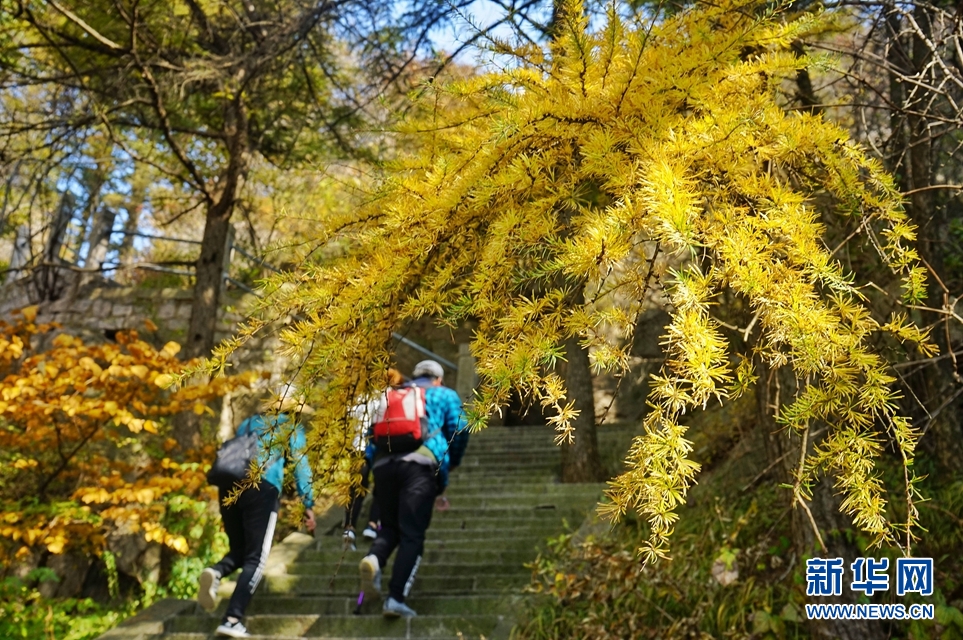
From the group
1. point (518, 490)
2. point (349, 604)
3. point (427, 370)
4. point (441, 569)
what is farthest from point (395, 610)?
point (518, 490)

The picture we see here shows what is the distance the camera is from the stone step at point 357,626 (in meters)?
4.03

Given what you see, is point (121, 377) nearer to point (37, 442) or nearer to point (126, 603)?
point (37, 442)

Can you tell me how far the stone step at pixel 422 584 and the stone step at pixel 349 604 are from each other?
5.4 inches

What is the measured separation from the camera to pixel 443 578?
485 cm

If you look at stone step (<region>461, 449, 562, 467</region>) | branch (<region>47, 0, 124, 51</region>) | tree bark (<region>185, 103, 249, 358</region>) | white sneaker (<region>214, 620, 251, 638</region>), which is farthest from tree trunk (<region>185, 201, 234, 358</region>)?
white sneaker (<region>214, 620, 251, 638</region>)

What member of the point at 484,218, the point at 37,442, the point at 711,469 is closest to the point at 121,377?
the point at 37,442

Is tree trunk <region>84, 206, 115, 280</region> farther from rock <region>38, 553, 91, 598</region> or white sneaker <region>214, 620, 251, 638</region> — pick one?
white sneaker <region>214, 620, 251, 638</region>

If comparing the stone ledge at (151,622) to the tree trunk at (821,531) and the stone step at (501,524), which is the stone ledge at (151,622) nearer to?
the stone step at (501,524)

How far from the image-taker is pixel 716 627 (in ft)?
12.0

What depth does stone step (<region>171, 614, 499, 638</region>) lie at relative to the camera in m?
4.03

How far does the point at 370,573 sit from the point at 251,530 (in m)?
0.67

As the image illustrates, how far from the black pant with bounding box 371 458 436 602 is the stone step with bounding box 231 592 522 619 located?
0.29 metres

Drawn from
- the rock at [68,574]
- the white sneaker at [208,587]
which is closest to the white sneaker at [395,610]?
the white sneaker at [208,587]

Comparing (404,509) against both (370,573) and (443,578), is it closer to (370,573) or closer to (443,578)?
(370,573)
